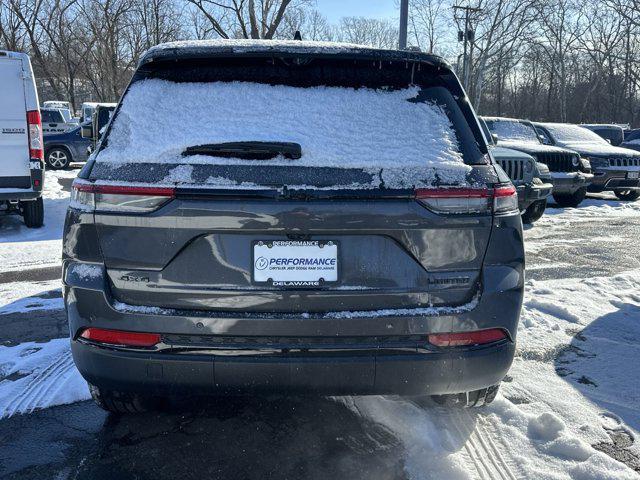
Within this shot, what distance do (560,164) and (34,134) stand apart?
947 centimetres

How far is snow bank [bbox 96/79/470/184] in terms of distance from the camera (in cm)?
208

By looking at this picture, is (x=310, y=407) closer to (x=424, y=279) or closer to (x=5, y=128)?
(x=424, y=279)

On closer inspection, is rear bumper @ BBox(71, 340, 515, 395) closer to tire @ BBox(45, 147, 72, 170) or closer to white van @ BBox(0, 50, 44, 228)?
white van @ BBox(0, 50, 44, 228)

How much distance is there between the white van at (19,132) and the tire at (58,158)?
36.1 ft

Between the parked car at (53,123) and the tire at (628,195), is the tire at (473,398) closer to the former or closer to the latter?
the tire at (628,195)

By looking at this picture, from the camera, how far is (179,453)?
241cm

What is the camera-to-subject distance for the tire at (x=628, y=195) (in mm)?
13852

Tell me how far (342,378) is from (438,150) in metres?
0.98

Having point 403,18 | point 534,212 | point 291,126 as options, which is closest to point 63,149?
point 403,18

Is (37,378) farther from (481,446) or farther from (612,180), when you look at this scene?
(612,180)

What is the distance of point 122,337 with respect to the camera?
82.2 inches

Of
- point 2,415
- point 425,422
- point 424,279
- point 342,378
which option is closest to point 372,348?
point 342,378

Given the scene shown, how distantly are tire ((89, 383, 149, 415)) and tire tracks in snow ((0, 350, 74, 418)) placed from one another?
53cm

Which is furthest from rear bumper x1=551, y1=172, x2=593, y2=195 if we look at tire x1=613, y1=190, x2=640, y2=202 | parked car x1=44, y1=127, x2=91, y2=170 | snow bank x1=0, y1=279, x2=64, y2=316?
parked car x1=44, y1=127, x2=91, y2=170
